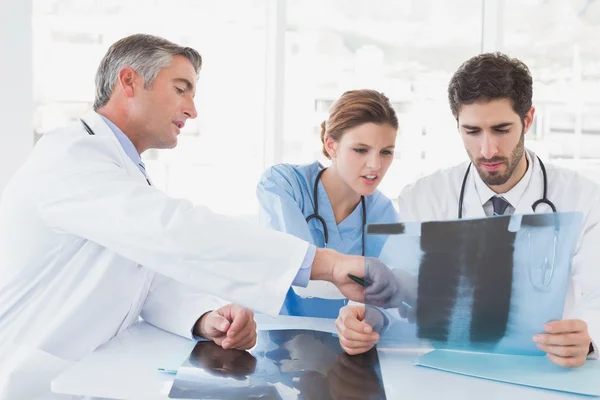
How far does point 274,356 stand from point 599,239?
3.02 feet

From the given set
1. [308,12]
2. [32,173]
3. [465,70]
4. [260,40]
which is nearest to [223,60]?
[260,40]

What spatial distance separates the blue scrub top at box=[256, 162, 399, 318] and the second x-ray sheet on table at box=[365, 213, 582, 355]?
71 cm

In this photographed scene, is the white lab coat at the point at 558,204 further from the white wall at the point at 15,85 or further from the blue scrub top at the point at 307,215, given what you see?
the white wall at the point at 15,85

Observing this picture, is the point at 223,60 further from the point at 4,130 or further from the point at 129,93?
the point at 129,93

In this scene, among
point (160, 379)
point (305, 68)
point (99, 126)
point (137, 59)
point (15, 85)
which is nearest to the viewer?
point (160, 379)

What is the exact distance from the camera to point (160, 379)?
1.03m

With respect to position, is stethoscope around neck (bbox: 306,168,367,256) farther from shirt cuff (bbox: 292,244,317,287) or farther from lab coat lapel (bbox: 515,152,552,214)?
shirt cuff (bbox: 292,244,317,287)

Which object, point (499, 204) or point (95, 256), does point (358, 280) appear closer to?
point (95, 256)

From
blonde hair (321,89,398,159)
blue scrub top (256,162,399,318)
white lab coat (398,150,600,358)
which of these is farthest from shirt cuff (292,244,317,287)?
blonde hair (321,89,398,159)

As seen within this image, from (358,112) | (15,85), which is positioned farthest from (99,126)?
(15,85)

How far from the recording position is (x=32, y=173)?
1.24 meters

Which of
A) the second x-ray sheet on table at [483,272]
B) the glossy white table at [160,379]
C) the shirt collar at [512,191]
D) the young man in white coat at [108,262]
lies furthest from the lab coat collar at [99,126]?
the shirt collar at [512,191]

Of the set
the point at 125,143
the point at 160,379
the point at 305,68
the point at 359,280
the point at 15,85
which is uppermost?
the point at 305,68

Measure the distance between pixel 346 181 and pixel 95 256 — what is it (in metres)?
0.93
